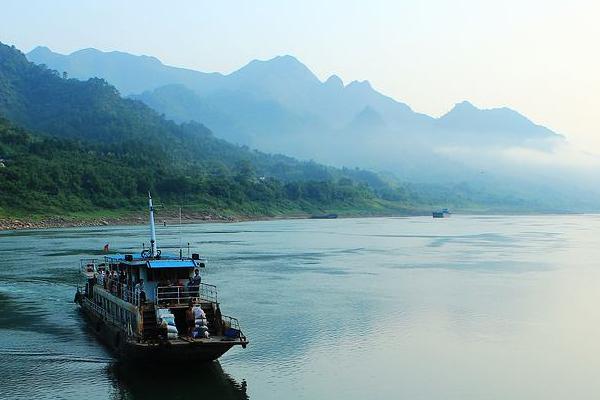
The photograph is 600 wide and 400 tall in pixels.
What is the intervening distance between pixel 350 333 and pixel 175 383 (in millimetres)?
13020

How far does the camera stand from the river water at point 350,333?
2700 cm

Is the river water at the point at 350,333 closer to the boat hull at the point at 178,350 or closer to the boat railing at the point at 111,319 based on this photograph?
the boat hull at the point at 178,350

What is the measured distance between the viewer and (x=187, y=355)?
2620 centimetres

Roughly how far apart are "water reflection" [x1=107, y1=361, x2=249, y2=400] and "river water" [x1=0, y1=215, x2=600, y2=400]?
8 cm

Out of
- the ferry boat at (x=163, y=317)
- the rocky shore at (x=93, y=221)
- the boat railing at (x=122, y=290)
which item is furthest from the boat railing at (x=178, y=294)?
the rocky shore at (x=93, y=221)

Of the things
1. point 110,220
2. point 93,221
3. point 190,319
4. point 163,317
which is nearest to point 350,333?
point 190,319

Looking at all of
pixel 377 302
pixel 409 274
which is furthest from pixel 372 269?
pixel 377 302

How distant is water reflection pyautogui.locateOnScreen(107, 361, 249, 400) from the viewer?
25609 mm

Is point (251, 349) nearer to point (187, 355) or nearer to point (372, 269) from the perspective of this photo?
point (187, 355)

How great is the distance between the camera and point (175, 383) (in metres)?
26.6

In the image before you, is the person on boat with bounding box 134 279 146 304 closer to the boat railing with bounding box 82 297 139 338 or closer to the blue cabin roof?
the blue cabin roof

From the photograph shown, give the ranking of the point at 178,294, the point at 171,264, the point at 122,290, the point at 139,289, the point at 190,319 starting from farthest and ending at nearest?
the point at 122,290 → the point at 171,264 → the point at 139,289 → the point at 178,294 → the point at 190,319

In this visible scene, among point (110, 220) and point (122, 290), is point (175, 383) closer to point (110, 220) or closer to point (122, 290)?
point (122, 290)

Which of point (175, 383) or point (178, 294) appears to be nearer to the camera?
point (175, 383)
